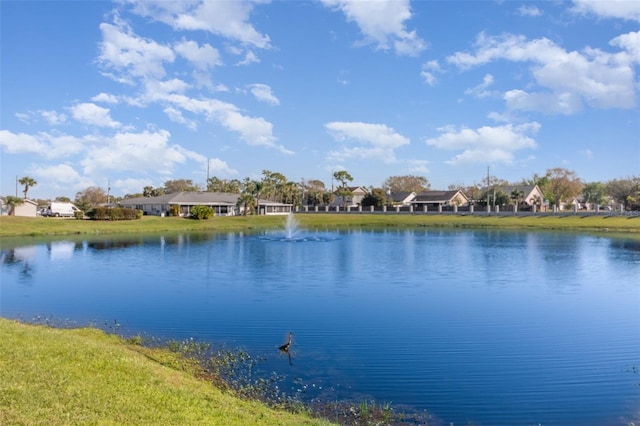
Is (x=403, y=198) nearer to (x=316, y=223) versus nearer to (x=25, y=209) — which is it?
(x=316, y=223)

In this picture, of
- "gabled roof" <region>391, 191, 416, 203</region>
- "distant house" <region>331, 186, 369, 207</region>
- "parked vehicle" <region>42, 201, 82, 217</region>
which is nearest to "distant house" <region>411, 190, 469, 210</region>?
"gabled roof" <region>391, 191, 416, 203</region>

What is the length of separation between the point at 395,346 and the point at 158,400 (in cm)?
862

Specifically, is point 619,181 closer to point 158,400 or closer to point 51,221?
point 51,221

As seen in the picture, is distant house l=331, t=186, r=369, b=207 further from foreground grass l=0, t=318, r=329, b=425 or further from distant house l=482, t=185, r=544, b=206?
foreground grass l=0, t=318, r=329, b=425

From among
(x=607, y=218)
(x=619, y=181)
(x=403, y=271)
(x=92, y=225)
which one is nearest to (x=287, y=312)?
(x=403, y=271)

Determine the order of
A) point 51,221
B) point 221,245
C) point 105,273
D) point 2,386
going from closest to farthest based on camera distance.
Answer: point 2,386 < point 105,273 < point 221,245 < point 51,221

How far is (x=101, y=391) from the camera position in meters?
9.35

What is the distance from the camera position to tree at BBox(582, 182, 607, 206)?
128 m

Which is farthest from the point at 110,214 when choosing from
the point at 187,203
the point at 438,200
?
the point at 438,200

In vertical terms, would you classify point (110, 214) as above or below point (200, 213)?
below

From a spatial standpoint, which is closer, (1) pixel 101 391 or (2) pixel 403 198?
(1) pixel 101 391

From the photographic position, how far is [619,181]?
127 meters

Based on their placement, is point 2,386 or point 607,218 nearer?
point 2,386

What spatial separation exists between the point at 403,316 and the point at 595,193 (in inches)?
5106
